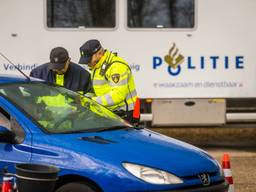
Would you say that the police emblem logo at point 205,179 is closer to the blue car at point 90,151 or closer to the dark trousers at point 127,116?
the blue car at point 90,151

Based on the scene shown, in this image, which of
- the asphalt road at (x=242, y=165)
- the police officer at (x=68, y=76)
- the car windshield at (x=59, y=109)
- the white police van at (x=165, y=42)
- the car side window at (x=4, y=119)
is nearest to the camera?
the car side window at (x=4, y=119)

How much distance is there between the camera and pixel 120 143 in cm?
660

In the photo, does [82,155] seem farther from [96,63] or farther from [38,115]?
[96,63]

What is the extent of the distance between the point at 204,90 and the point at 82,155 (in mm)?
6246

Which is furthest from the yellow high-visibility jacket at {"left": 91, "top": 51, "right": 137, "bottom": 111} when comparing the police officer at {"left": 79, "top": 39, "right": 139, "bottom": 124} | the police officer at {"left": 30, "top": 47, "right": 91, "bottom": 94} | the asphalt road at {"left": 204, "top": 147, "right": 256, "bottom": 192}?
the asphalt road at {"left": 204, "top": 147, "right": 256, "bottom": 192}

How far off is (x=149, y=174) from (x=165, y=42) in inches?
241

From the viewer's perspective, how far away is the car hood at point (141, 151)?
6320 millimetres

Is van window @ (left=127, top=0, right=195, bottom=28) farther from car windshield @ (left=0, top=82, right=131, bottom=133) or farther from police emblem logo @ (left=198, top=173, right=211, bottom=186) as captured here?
police emblem logo @ (left=198, top=173, right=211, bottom=186)

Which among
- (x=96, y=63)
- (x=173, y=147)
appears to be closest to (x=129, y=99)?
(x=96, y=63)

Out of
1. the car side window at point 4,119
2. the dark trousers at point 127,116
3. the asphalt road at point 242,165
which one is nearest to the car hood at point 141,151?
the car side window at point 4,119

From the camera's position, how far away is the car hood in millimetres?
6320

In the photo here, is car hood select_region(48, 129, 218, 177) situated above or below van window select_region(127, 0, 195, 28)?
below

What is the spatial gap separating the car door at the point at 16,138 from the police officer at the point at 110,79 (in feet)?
5.30

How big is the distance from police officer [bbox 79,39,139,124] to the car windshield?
0.49 metres
